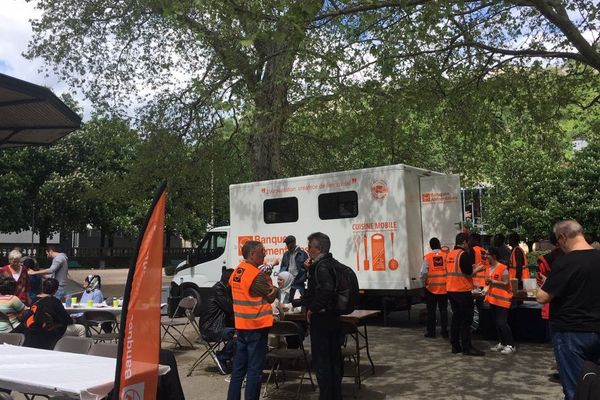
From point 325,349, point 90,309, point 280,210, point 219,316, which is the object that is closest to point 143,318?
point 325,349

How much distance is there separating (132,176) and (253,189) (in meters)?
4.01

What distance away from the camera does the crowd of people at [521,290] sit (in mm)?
4082

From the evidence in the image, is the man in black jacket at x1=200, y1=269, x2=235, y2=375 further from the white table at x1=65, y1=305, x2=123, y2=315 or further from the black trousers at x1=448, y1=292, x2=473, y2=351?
the black trousers at x1=448, y1=292, x2=473, y2=351

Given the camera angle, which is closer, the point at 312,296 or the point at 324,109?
the point at 312,296

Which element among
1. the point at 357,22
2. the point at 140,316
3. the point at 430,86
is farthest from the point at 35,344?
the point at 430,86

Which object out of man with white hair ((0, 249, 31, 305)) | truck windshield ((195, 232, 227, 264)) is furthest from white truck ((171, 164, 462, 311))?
man with white hair ((0, 249, 31, 305))

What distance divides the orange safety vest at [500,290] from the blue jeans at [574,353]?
4055 millimetres

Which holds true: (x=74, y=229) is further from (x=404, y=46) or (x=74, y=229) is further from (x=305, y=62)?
(x=404, y=46)

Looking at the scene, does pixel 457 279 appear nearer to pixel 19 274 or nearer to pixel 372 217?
pixel 372 217

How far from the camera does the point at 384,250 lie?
10547 millimetres

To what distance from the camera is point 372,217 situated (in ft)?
35.1

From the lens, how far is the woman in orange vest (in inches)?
320

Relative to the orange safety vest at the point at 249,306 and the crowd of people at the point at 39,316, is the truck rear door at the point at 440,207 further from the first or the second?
the crowd of people at the point at 39,316

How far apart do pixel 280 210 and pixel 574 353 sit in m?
8.23
